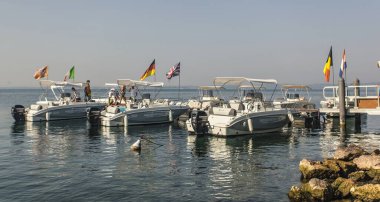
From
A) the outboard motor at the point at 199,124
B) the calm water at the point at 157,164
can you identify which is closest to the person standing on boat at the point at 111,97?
the calm water at the point at 157,164

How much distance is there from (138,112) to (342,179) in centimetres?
2208

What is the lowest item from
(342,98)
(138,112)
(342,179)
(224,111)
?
(342,179)

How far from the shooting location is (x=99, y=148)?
22.0 m

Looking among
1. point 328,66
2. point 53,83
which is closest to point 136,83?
point 53,83

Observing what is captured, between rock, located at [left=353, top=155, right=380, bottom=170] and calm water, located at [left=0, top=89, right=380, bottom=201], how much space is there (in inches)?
101

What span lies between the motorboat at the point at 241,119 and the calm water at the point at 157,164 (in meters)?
0.77

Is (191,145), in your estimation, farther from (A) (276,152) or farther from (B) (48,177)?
(B) (48,177)

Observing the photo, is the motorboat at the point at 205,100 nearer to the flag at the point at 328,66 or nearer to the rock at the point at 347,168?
the flag at the point at 328,66

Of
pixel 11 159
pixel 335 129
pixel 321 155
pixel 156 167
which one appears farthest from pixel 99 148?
pixel 335 129

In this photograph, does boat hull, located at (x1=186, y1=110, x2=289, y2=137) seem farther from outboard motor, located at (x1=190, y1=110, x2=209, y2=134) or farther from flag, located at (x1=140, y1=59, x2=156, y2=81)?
flag, located at (x1=140, y1=59, x2=156, y2=81)

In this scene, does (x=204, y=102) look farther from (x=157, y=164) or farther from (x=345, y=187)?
(x=345, y=187)

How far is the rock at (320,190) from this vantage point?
11.6 metres

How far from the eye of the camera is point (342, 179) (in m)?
12.7

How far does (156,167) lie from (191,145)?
6319 mm
